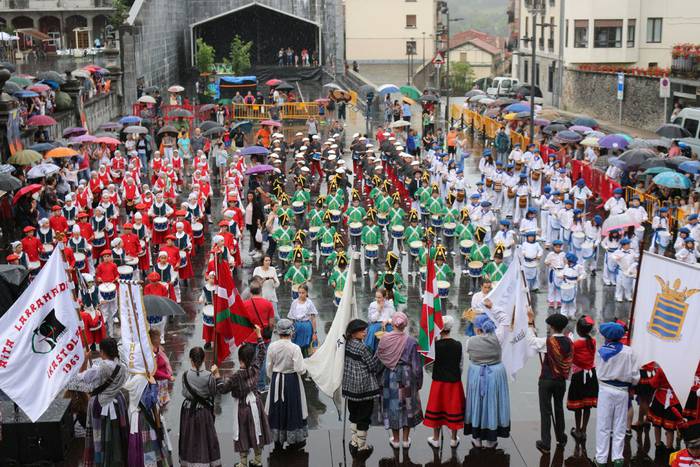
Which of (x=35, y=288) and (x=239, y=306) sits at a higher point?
(x=35, y=288)

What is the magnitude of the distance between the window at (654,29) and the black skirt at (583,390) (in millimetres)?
41101

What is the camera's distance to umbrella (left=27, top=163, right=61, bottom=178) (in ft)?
70.3

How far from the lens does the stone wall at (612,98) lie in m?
40.3

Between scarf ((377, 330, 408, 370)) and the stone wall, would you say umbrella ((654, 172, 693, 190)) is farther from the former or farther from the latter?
the stone wall

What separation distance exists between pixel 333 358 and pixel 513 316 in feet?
7.06

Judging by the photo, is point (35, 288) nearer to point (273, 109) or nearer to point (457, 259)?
point (457, 259)

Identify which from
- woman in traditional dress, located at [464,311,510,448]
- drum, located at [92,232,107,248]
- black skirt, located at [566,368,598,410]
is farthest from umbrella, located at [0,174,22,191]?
black skirt, located at [566,368,598,410]

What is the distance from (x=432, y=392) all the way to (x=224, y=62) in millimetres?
43907

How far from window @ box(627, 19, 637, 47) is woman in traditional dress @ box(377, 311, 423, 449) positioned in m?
41.9

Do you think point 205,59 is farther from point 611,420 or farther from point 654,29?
point 611,420

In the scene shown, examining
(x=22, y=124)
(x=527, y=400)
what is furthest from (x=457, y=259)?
(x=22, y=124)

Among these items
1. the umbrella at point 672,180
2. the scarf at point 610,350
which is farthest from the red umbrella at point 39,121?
the scarf at point 610,350

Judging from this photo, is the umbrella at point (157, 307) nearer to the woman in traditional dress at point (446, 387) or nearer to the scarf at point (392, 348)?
the scarf at point (392, 348)

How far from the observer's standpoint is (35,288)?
31.6ft
